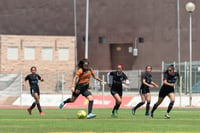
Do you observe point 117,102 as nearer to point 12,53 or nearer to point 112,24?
point 112,24

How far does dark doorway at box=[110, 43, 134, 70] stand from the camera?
6469 cm

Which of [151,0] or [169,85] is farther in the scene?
[151,0]

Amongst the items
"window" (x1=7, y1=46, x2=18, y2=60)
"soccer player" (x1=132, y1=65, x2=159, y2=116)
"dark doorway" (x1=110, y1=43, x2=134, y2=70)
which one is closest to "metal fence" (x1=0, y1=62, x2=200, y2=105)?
"window" (x1=7, y1=46, x2=18, y2=60)

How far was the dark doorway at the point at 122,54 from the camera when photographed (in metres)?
64.7

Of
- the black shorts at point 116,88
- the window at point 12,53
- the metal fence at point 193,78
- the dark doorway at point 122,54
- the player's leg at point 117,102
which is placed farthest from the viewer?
the dark doorway at point 122,54

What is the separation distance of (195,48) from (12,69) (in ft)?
52.9

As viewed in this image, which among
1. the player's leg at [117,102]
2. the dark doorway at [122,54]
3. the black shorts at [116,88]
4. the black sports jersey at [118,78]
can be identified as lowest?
the player's leg at [117,102]

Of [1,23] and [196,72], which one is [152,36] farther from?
[1,23]

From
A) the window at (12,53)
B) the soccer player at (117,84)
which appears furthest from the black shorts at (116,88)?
the window at (12,53)

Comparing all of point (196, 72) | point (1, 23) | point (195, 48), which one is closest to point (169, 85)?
point (196, 72)

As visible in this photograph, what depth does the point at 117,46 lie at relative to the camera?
213ft

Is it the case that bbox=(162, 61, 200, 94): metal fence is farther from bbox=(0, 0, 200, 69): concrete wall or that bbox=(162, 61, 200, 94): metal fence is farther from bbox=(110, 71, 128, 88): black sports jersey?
bbox=(110, 71, 128, 88): black sports jersey

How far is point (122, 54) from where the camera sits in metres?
65.4

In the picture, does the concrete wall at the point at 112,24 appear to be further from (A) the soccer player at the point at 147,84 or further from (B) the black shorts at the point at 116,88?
(B) the black shorts at the point at 116,88
